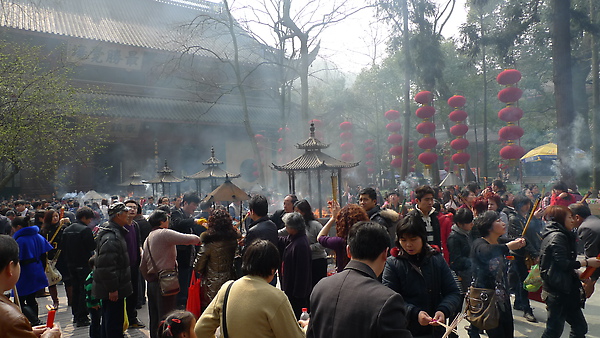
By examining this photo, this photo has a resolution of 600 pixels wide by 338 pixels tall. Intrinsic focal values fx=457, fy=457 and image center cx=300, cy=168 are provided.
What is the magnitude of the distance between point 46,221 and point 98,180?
1358cm

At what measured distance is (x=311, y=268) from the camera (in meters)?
4.78

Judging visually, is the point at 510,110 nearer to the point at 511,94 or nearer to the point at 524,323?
the point at 511,94

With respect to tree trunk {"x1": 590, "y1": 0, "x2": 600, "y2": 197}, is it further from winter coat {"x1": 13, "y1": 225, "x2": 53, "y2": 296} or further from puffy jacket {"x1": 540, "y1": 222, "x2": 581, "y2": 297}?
winter coat {"x1": 13, "y1": 225, "x2": 53, "y2": 296}

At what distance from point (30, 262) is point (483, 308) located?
5161mm

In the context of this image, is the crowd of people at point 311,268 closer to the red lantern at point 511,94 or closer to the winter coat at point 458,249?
the winter coat at point 458,249

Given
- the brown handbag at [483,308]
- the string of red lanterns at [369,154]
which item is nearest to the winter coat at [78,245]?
the brown handbag at [483,308]

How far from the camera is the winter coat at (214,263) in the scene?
427 cm

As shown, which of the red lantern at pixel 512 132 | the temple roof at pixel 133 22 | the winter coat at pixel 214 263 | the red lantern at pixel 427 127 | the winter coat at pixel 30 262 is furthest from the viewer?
the temple roof at pixel 133 22

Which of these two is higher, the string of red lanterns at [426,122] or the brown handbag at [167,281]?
the string of red lanterns at [426,122]

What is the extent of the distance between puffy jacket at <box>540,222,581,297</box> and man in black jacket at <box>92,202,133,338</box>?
4.04m

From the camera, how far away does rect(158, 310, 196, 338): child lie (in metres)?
2.73

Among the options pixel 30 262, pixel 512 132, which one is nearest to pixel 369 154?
pixel 512 132

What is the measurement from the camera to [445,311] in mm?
2729

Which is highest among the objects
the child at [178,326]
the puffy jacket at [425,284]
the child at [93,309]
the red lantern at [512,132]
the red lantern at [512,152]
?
the red lantern at [512,132]
